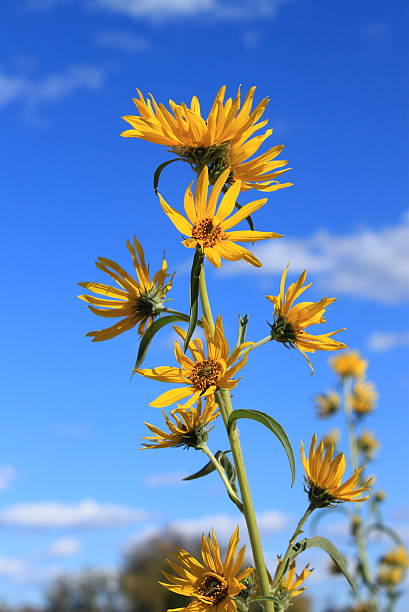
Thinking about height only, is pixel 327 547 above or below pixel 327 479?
below

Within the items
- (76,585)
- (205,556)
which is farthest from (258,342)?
(76,585)

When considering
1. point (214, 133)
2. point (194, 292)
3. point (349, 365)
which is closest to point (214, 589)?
point (194, 292)

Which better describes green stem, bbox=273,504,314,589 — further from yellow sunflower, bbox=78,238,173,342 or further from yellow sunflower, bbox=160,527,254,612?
yellow sunflower, bbox=78,238,173,342

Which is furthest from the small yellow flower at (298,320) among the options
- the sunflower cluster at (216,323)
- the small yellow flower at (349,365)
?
the small yellow flower at (349,365)

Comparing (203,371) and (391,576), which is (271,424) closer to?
(203,371)

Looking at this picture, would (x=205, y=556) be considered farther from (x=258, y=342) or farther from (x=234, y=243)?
(x=234, y=243)
